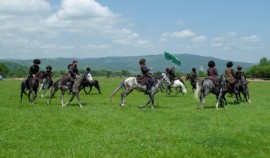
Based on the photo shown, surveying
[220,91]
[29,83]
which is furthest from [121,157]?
[29,83]

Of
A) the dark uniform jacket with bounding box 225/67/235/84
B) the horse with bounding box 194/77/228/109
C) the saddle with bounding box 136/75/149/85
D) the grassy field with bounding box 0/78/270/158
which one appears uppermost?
the dark uniform jacket with bounding box 225/67/235/84

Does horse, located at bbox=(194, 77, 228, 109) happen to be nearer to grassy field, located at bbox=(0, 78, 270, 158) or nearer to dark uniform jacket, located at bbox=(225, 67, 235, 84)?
dark uniform jacket, located at bbox=(225, 67, 235, 84)

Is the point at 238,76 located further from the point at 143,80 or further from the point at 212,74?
the point at 143,80

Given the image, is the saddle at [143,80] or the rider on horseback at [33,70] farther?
the rider on horseback at [33,70]

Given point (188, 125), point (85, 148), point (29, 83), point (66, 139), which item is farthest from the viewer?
point (29, 83)

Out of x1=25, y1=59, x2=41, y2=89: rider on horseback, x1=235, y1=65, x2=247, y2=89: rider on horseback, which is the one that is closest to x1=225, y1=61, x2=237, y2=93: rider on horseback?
x1=235, y1=65, x2=247, y2=89: rider on horseback

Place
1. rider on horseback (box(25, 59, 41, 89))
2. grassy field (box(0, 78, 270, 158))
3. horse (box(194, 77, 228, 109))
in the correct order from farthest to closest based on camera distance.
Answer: rider on horseback (box(25, 59, 41, 89)) → horse (box(194, 77, 228, 109)) → grassy field (box(0, 78, 270, 158))

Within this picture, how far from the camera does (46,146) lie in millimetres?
13727

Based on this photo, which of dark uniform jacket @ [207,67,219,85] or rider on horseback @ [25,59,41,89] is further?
rider on horseback @ [25,59,41,89]

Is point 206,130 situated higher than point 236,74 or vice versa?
point 236,74

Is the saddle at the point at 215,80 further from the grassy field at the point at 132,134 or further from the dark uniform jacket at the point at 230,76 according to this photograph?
the grassy field at the point at 132,134

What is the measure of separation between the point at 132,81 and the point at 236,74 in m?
8.80

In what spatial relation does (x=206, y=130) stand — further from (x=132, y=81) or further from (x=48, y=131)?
(x=132, y=81)

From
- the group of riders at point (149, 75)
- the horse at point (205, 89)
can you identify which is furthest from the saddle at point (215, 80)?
the horse at point (205, 89)
